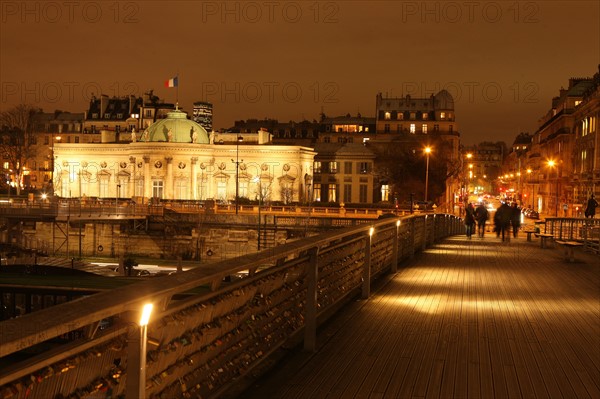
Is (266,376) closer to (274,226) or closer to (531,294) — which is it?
(531,294)

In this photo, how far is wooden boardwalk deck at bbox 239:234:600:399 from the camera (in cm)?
704

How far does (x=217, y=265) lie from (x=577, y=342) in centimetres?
543

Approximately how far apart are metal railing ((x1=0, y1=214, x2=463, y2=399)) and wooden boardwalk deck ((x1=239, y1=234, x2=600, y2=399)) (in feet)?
1.68

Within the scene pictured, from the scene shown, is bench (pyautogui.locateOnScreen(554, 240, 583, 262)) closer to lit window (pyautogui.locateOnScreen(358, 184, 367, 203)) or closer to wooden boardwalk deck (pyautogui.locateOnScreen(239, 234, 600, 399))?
wooden boardwalk deck (pyautogui.locateOnScreen(239, 234, 600, 399))

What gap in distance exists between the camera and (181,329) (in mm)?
5043

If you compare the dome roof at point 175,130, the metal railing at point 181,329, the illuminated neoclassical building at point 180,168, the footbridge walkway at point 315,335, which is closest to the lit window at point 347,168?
the illuminated neoclassical building at point 180,168

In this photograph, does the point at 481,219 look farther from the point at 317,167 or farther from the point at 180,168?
the point at 317,167

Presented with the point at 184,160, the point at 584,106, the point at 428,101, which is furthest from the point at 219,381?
the point at 428,101

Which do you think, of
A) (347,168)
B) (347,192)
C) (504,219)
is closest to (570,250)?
(504,219)

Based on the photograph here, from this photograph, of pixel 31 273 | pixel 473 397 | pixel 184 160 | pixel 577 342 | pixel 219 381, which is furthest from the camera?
pixel 184 160

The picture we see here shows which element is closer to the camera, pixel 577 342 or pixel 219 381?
pixel 219 381

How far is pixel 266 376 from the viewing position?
7293 millimetres

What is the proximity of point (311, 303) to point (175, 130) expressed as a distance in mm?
87459

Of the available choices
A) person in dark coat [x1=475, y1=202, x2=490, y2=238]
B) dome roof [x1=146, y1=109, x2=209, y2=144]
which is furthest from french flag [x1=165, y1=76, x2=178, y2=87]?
person in dark coat [x1=475, y1=202, x2=490, y2=238]
